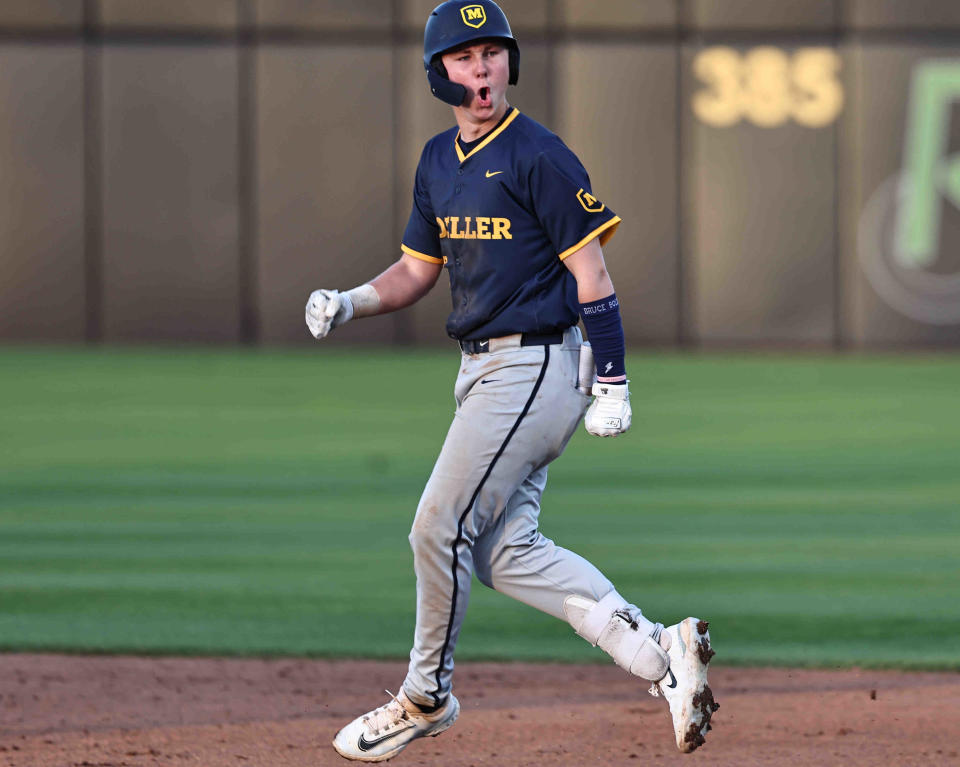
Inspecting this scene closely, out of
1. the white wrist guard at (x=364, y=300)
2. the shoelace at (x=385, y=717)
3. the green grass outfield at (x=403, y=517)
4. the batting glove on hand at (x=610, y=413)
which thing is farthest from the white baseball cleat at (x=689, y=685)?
the green grass outfield at (x=403, y=517)

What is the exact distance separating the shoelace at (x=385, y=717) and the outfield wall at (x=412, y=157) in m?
18.9

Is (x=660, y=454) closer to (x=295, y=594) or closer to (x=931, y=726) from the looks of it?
(x=295, y=594)

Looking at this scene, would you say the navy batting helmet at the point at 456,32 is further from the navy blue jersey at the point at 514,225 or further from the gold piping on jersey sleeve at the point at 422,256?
the gold piping on jersey sleeve at the point at 422,256

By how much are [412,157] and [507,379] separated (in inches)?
764

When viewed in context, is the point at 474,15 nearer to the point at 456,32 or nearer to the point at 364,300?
the point at 456,32

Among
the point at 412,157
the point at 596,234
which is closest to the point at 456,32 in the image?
the point at 596,234

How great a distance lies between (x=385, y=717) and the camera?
493 centimetres

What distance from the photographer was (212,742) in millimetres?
5363

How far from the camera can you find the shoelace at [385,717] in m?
4.91

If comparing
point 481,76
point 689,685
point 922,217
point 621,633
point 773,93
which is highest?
point 773,93

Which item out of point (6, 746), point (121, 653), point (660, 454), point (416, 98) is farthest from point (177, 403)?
point (6, 746)

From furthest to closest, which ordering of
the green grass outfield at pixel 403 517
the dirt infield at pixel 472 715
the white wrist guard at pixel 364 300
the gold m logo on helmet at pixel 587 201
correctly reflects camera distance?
the green grass outfield at pixel 403 517, the dirt infield at pixel 472 715, the white wrist guard at pixel 364 300, the gold m logo on helmet at pixel 587 201

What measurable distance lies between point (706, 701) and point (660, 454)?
355 inches

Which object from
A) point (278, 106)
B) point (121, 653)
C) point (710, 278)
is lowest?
point (121, 653)
